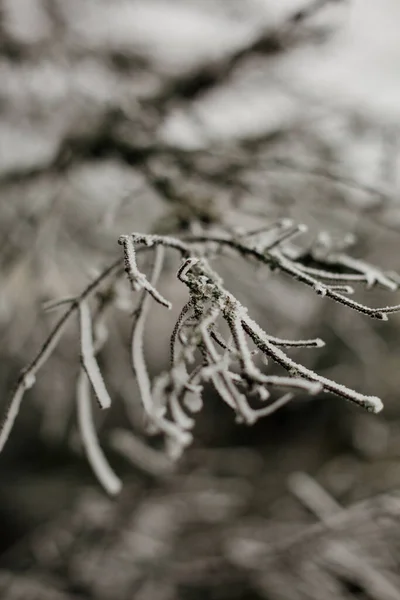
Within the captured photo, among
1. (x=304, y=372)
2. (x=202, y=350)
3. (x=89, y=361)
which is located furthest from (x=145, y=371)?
(x=304, y=372)

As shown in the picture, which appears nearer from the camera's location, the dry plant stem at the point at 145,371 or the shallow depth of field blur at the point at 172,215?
the dry plant stem at the point at 145,371

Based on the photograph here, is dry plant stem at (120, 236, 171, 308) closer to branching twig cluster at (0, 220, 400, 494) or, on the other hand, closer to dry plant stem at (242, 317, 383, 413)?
branching twig cluster at (0, 220, 400, 494)

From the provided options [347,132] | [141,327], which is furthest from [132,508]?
[141,327]

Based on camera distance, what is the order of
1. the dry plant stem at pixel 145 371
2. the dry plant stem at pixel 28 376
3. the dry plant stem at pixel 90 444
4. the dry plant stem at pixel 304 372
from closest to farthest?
the dry plant stem at pixel 304 372 < the dry plant stem at pixel 145 371 < the dry plant stem at pixel 28 376 < the dry plant stem at pixel 90 444

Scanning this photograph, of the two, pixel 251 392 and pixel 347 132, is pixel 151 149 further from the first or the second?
pixel 251 392

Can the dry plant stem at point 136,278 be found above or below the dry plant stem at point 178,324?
above

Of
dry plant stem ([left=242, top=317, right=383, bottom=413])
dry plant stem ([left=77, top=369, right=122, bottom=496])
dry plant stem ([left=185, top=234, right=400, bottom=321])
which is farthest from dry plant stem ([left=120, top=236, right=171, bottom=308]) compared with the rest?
dry plant stem ([left=77, top=369, right=122, bottom=496])

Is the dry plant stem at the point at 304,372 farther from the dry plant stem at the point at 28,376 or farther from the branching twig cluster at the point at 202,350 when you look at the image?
the dry plant stem at the point at 28,376

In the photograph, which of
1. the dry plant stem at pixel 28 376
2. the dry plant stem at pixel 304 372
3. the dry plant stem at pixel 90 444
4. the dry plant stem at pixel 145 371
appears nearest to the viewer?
the dry plant stem at pixel 304 372

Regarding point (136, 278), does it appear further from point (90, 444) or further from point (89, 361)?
point (90, 444)

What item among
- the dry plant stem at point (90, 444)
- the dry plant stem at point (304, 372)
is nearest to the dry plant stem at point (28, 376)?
the dry plant stem at point (90, 444)

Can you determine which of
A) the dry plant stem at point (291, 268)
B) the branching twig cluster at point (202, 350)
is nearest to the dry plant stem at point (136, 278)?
the branching twig cluster at point (202, 350)
